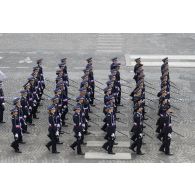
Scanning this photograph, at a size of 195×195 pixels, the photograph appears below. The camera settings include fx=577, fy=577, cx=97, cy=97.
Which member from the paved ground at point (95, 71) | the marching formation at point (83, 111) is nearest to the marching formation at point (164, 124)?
the paved ground at point (95, 71)

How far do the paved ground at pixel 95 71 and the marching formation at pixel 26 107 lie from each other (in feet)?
1.53

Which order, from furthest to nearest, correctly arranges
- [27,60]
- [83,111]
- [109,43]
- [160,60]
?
[109,43]
[160,60]
[27,60]
[83,111]

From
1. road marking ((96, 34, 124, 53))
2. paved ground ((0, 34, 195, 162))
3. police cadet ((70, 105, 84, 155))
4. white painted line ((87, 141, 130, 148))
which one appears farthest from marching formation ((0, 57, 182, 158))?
road marking ((96, 34, 124, 53))

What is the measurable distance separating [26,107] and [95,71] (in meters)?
10.1

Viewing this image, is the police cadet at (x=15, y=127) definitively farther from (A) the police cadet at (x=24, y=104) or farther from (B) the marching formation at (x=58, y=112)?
(A) the police cadet at (x=24, y=104)

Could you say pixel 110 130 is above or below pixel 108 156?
above

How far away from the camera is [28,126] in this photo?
94.2ft

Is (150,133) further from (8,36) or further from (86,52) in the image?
(8,36)

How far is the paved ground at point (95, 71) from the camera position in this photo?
2597cm

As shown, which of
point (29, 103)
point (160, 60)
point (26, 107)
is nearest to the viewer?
point (26, 107)

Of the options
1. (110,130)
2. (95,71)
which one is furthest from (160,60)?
(110,130)

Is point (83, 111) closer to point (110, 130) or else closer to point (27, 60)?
point (110, 130)

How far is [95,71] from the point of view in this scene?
1464 inches

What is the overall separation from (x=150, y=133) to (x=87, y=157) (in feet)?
Result: 13.1
